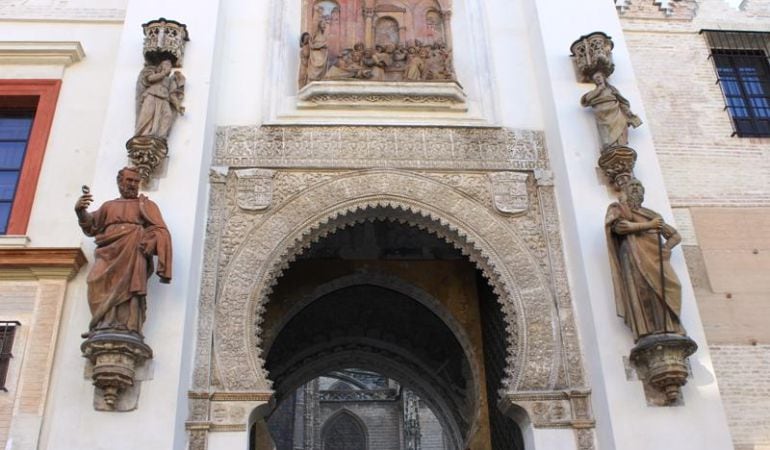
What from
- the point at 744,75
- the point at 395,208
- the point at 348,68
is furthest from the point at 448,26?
the point at 744,75

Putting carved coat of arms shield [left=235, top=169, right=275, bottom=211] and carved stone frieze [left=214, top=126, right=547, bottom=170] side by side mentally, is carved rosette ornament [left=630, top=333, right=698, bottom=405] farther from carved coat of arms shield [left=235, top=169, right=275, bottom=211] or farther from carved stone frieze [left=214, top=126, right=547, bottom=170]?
carved coat of arms shield [left=235, top=169, right=275, bottom=211]

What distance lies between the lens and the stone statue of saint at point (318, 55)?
8.16m

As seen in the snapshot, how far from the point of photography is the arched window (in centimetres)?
2527

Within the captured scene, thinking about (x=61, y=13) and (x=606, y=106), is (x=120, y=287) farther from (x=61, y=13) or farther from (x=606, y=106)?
(x=606, y=106)

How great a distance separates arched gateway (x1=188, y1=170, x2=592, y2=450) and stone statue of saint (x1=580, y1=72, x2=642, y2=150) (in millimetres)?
850

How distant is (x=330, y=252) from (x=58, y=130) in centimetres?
339

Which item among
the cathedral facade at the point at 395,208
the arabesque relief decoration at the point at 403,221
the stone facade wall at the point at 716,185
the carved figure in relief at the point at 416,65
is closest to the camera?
the cathedral facade at the point at 395,208

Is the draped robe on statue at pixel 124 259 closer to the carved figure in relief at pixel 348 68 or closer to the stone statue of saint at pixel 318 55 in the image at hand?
the stone statue of saint at pixel 318 55

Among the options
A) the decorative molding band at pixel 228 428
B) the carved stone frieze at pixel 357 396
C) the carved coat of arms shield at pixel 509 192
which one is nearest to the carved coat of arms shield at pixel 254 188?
the decorative molding band at pixel 228 428

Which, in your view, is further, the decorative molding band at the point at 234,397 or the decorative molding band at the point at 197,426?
the decorative molding band at the point at 234,397

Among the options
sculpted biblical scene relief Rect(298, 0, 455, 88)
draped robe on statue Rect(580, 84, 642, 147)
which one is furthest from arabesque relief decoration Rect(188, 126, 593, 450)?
sculpted biblical scene relief Rect(298, 0, 455, 88)

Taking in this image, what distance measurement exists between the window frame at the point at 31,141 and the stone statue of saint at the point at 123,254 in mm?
1323

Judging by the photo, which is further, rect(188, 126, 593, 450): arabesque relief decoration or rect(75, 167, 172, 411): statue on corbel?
rect(188, 126, 593, 450): arabesque relief decoration

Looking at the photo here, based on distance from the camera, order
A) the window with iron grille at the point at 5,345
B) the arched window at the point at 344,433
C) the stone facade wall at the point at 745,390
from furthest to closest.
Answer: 1. the arched window at the point at 344,433
2. the stone facade wall at the point at 745,390
3. the window with iron grille at the point at 5,345
